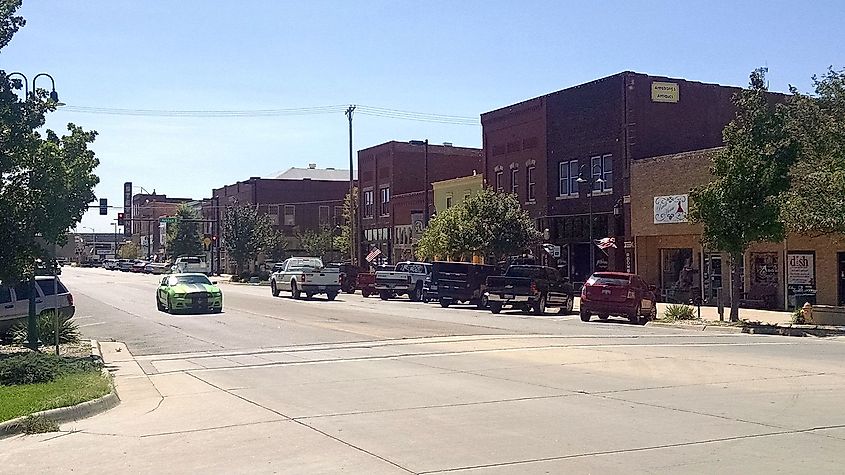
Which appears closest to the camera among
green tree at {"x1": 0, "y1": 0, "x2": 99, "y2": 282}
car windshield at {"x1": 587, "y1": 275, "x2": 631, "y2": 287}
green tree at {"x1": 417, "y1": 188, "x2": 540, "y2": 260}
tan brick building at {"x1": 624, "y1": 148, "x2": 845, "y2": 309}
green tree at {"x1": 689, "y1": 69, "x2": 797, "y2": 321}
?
green tree at {"x1": 0, "y1": 0, "x2": 99, "y2": 282}

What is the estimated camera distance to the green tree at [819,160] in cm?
2595

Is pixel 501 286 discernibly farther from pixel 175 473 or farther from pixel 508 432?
pixel 175 473

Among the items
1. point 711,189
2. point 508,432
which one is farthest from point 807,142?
point 508,432

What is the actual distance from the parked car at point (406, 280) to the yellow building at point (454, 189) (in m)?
9.88

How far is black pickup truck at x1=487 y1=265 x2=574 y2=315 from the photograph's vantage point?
34094 millimetres

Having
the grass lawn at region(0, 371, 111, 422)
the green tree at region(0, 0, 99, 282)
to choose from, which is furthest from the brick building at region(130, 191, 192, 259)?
the grass lawn at region(0, 371, 111, 422)

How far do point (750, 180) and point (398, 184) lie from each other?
140 feet

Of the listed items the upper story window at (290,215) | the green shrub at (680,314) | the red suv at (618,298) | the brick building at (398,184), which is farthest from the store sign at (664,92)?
the upper story window at (290,215)

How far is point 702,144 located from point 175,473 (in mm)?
39779

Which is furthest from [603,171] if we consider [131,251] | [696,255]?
[131,251]

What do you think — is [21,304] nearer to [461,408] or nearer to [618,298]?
[461,408]

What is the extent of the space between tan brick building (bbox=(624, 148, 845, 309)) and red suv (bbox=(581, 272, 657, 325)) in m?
4.42

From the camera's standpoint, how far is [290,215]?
10031 centimetres

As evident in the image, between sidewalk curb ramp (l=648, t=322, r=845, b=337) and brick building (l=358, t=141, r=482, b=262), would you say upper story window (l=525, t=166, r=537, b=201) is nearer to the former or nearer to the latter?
brick building (l=358, t=141, r=482, b=262)
